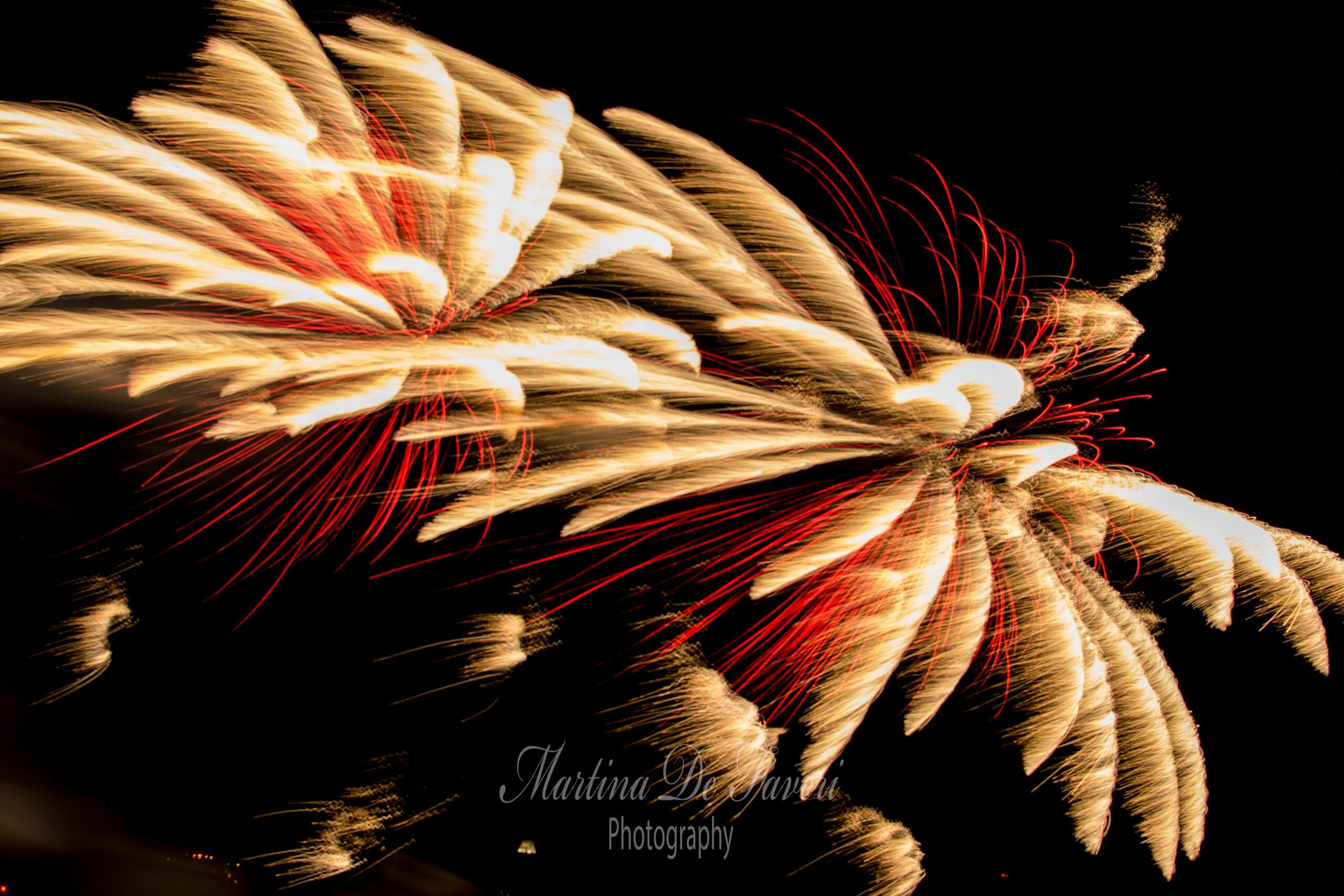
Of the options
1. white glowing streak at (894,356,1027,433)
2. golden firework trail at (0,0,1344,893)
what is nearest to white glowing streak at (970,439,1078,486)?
golden firework trail at (0,0,1344,893)

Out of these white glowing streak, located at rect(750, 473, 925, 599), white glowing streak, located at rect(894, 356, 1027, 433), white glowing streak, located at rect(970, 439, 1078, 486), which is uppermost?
white glowing streak, located at rect(894, 356, 1027, 433)

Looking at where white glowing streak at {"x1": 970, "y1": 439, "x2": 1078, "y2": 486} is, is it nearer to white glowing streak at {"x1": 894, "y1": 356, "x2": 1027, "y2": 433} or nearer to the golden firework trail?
the golden firework trail

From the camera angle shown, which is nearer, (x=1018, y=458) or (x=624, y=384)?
(x=624, y=384)

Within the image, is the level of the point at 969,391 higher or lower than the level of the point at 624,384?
higher

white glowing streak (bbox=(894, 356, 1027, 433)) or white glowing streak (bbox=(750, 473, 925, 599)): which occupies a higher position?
white glowing streak (bbox=(894, 356, 1027, 433))

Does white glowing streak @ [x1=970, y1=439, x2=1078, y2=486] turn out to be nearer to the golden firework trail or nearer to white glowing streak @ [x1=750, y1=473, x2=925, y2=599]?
the golden firework trail

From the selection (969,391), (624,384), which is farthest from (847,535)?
(624,384)

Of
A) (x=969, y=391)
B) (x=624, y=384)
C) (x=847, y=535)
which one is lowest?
(x=847, y=535)

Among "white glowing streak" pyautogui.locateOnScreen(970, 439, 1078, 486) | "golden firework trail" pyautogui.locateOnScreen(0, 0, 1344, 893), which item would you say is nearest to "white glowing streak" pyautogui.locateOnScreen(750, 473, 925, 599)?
"golden firework trail" pyautogui.locateOnScreen(0, 0, 1344, 893)

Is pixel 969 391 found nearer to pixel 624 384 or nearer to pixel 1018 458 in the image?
pixel 1018 458
